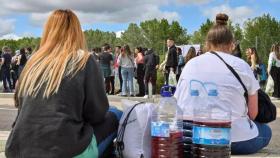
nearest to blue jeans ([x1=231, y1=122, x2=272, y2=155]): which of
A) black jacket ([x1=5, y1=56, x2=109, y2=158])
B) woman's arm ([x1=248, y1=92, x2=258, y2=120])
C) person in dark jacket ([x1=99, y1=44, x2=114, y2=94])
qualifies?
woman's arm ([x1=248, y1=92, x2=258, y2=120])

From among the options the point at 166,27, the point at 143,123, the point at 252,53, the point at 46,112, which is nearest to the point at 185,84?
the point at 143,123

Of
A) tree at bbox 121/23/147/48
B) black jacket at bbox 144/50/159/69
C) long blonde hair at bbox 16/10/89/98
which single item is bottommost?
black jacket at bbox 144/50/159/69

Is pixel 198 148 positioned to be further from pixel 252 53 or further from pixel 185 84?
pixel 252 53

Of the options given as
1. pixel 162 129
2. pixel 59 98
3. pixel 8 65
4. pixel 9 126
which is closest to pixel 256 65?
pixel 9 126

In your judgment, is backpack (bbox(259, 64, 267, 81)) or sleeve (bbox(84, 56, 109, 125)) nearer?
sleeve (bbox(84, 56, 109, 125))

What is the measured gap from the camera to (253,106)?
4.98 m

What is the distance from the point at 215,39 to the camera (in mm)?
5020

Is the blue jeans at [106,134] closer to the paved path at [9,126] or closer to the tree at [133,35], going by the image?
the paved path at [9,126]

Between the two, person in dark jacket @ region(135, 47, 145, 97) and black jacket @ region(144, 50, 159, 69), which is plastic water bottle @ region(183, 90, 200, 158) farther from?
person in dark jacket @ region(135, 47, 145, 97)

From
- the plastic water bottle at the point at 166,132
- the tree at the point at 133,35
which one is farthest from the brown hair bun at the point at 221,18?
the tree at the point at 133,35

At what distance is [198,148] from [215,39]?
1.32m

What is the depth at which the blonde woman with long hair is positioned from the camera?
3.89 meters

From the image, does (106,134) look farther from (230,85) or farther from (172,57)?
(172,57)

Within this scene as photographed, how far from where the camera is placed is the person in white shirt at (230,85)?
4.80m
